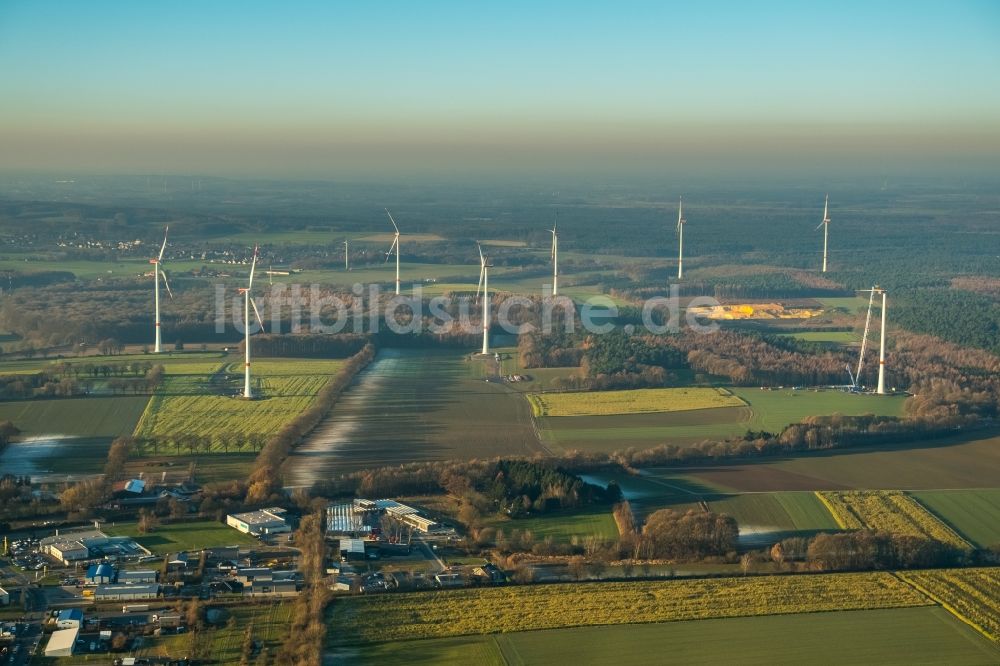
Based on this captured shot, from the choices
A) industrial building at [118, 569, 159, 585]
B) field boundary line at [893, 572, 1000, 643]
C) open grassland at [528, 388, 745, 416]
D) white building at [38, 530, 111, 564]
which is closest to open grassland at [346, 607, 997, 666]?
field boundary line at [893, 572, 1000, 643]

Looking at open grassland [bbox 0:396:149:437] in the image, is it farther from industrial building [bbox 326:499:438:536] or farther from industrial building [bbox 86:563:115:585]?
industrial building [bbox 86:563:115:585]

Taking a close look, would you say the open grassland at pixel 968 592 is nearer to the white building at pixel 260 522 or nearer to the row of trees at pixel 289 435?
the white building at pixel 260 522

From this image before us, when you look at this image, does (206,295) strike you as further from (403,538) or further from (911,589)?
(911,589)

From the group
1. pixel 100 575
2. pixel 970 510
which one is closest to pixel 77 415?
pixel 100 575

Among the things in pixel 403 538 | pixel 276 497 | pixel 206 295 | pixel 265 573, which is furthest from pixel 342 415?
pixel 206 295

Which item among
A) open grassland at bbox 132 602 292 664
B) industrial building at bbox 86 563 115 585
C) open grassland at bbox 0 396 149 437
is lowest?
open grassland at bbox 132 602 292 664

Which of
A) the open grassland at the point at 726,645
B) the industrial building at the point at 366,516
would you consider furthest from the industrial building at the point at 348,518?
the open grassland at the point at 726,645

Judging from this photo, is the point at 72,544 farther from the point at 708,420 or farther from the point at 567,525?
the point at 708,420
